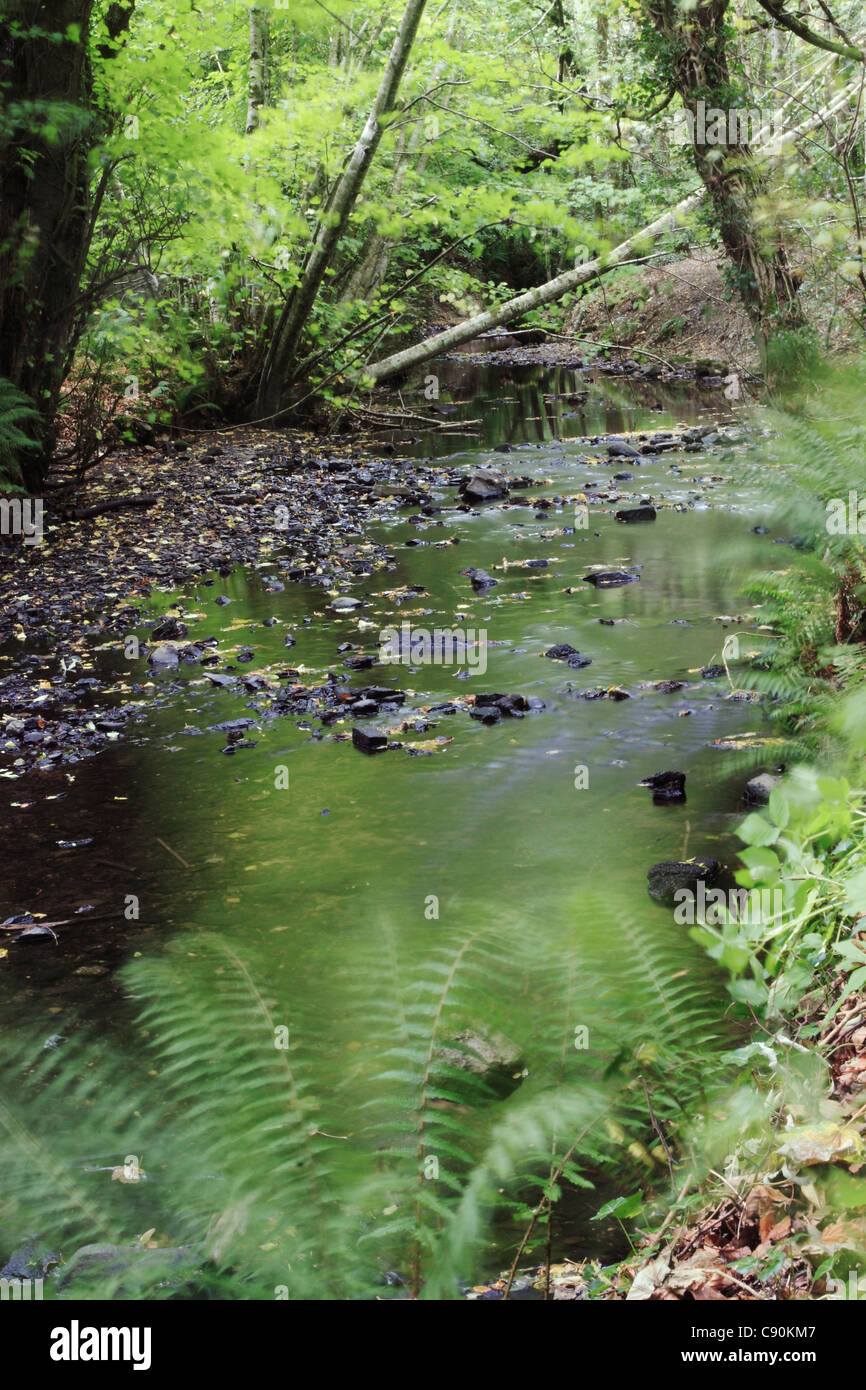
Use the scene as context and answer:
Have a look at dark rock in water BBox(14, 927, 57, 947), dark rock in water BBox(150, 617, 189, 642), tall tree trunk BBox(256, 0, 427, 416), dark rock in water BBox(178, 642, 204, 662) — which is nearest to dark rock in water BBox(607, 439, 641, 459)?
tall tree trunk BBox(256, 0, 427, 416)

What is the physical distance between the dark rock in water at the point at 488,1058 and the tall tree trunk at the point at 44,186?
29.5ft

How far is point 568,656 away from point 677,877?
3.07 metres

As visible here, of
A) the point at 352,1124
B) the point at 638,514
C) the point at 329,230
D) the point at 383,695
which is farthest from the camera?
the point at 329,230

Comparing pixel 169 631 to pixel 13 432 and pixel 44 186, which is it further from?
pixel 44 186

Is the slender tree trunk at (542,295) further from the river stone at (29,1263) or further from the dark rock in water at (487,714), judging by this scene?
the river stone at (29,1263)

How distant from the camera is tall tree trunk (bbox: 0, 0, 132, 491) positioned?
30.7 ft

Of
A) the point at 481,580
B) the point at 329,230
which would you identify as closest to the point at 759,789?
the point at 481,580

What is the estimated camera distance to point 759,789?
4.80 m

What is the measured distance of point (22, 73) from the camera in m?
9.60

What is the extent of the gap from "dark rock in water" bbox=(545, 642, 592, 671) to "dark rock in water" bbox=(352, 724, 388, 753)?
159 cm

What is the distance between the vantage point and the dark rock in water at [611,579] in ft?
28.4

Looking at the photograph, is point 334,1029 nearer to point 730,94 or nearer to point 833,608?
point 833,608

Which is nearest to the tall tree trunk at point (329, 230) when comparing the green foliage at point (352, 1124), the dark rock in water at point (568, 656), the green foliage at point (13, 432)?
the green foliage at point (13, 432)

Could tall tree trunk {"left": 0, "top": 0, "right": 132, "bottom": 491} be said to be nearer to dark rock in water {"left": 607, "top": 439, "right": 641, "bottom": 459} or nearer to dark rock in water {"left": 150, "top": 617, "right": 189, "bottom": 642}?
dark rock in water {"left": 150, "top": 617, "right": 189, "bottom": 642}
